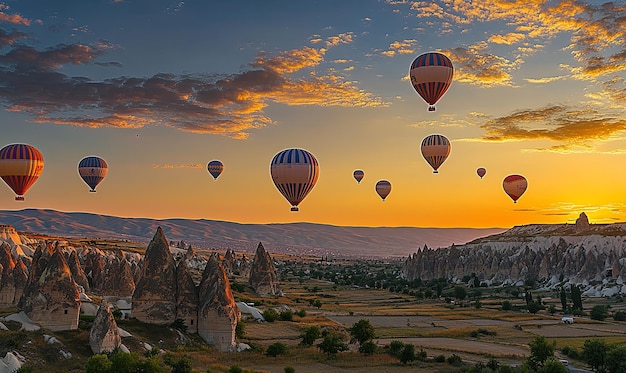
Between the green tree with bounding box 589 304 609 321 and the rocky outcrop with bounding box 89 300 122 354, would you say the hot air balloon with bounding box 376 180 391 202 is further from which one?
the rocky outcrop with bounding box 89 300 122 354

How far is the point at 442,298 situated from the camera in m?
97.0

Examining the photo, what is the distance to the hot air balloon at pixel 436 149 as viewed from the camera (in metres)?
88.2

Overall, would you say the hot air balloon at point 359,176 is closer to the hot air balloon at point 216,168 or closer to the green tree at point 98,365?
the hot air balloon at point 216,168

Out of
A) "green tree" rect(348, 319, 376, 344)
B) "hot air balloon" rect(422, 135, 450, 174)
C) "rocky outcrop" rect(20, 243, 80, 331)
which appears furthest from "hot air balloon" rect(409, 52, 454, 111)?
"rocky outcrop" rect(20, 243, 80, 331)

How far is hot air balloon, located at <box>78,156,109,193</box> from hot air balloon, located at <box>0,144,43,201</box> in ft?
74.4

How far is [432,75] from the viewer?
70.5 metres

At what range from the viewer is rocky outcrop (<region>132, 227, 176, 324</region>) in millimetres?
41094

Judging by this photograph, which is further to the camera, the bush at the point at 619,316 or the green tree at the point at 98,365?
the bush at the point at 619,316

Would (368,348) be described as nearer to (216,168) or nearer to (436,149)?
(436,149)

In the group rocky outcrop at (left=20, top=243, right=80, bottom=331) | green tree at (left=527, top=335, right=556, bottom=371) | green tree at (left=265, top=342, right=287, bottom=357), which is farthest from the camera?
green tree at (left=265, top=342, right=287, bottom=357)

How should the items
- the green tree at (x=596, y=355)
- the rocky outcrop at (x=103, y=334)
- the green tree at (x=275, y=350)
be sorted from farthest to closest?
the green tree at (x=275, y=350), the green tree at (x=596, y=355), the rocky outcrop at (x=103, y=334)

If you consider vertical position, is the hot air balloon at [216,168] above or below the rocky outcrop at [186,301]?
above

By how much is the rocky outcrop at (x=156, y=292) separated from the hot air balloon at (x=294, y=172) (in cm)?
2299

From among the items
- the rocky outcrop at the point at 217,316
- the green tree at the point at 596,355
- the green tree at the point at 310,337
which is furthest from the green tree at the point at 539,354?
the rocky outcrop at the point at 217,316
